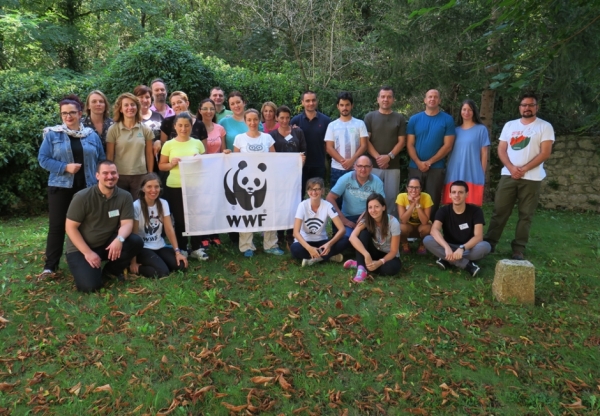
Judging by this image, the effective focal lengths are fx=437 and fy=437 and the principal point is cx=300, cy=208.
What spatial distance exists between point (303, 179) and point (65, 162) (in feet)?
10.0

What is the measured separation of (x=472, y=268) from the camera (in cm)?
521

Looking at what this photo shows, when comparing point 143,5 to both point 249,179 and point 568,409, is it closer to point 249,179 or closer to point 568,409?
point 249,179

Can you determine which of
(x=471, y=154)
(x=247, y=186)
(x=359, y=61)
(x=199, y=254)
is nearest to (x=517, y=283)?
(x=471, y=154)

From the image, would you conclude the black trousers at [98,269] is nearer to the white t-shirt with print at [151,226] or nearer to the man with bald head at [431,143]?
the white t-shirt with print at [151,226]

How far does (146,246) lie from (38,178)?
15.0 ft

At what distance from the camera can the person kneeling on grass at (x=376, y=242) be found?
16.8 feet

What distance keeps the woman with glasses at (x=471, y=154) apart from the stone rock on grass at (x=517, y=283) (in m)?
1.51

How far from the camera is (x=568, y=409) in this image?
303 centimetres

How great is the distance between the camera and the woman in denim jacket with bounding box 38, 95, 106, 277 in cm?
472

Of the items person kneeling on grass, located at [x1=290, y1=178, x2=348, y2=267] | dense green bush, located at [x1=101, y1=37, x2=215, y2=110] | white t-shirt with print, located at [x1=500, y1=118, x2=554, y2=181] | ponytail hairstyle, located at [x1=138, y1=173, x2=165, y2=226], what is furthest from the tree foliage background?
ponytail hairstyle, located at [x1=138, y1=173, x2=165, y2=226]

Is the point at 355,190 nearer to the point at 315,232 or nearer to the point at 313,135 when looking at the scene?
the point at 315,232

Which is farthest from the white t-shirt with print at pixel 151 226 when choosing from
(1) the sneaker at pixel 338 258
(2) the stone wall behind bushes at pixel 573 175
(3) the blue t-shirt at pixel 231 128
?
(2) the stone wall behind bushes at pixel 573 175

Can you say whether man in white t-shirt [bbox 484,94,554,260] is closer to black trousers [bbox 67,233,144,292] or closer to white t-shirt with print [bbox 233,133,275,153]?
white t-shirt with print [bbox 233,133,275,153]

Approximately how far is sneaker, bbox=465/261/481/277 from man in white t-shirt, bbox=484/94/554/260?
3.24 ft
